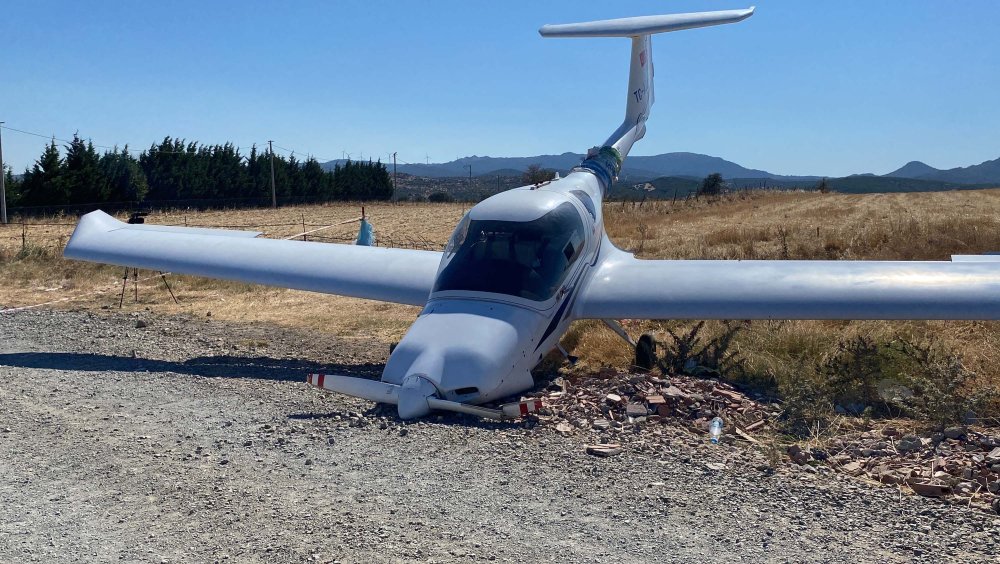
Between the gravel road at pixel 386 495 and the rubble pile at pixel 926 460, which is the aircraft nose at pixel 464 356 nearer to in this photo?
the gravel road at pixel 386 495

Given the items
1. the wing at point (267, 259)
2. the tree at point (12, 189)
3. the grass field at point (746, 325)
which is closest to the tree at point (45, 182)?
the tree at point (12, 189)

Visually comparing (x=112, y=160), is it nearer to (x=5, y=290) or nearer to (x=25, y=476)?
(x=5, y=290)

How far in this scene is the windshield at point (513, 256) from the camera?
30.6 feet

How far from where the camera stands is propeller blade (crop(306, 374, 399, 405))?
7871mm

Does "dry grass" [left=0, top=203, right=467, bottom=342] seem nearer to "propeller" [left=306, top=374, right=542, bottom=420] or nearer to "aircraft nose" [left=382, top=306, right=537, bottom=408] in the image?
"aircraft nose" [left=382, top=306, right=537, bottom=408]

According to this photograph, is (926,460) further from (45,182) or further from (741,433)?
(45,182)

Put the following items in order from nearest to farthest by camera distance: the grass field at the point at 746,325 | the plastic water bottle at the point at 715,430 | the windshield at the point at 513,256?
the plastic water bottle at the point at 715,430, the windshield at the point at 513,256, the grass field at the point at 746,325

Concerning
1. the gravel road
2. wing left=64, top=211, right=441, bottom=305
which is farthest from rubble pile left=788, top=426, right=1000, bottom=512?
wing left=64, top=211, right=441, bottom=305

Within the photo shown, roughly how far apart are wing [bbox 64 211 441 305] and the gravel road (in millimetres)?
2930

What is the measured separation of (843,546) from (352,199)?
68.7m

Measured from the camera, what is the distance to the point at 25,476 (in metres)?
6.39

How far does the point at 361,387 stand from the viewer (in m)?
8.00

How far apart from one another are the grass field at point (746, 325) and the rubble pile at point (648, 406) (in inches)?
20.2

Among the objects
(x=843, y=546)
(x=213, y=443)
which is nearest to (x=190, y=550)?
(x=213, y=443)
